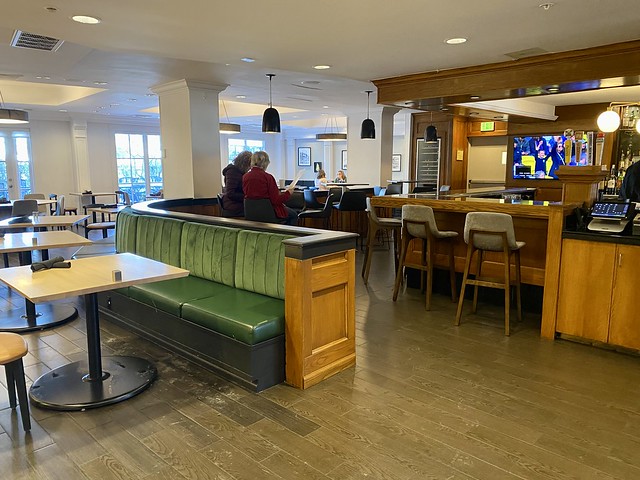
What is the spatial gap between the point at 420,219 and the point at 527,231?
3.49 feet

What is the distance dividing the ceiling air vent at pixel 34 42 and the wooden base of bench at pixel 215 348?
103 inches

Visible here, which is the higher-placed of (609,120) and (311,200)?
(609,120)

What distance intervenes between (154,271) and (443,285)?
137 inches

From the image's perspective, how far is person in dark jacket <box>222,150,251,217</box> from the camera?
18.2 feet

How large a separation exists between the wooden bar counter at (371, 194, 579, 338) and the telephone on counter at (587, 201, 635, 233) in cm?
22

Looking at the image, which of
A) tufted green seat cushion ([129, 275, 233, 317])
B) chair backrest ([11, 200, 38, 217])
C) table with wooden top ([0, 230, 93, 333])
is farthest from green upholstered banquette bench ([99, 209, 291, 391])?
chair backrest ([11, 200, 38, 217])

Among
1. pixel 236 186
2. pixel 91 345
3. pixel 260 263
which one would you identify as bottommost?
pixel 91 345

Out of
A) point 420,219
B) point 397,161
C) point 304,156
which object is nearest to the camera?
point 420,219

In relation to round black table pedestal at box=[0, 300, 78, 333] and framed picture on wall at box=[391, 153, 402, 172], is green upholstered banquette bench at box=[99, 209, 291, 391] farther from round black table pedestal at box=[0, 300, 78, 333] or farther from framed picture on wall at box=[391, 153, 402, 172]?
framed picture on wall at box=[391, 153, 402, 172]

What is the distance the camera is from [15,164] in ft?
36.7

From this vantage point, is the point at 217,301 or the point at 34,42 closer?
the point at 217,301

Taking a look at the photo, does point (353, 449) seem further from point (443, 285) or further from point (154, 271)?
point (443, 285)

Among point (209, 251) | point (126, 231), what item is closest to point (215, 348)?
point (209, 251)

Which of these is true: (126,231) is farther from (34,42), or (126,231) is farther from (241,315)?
(241,315)
